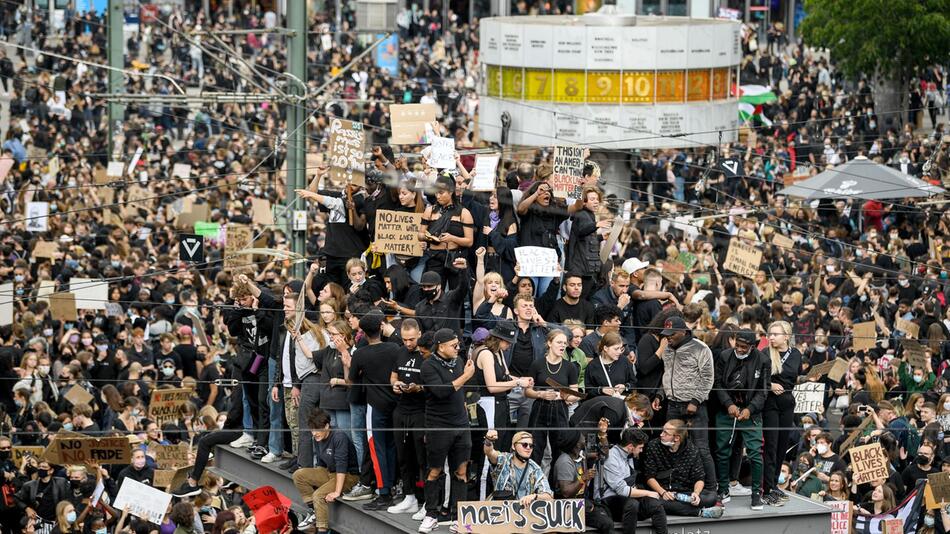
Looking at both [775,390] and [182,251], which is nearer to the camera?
[775,390]

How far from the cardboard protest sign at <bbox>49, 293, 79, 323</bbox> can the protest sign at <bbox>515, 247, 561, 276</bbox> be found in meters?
8.49

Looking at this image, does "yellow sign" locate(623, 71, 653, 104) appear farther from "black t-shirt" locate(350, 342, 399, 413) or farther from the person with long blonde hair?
"black t-shirt" locate(350, 342, 399, 413)

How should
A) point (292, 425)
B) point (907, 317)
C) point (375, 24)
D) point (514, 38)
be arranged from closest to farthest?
point (292, 425) → point (907, 317) → point (514, 38) → point (375, 24)

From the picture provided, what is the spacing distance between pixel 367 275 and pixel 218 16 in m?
48.0

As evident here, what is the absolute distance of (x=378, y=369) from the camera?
16750 mm

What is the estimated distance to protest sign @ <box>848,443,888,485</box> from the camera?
18906 mm

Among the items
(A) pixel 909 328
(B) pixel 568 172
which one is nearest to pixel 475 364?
(B) pixel 568 172

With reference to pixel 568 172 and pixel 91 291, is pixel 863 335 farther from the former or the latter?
pixel 91 291

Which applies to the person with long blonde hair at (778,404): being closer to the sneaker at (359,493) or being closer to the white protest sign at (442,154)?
the sneaker at (359,493)

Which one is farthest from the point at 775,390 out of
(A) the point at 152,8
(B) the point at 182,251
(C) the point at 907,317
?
(A) the point at 152,8

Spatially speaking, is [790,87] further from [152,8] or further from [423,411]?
[423,411]

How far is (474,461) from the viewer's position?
16875 mm

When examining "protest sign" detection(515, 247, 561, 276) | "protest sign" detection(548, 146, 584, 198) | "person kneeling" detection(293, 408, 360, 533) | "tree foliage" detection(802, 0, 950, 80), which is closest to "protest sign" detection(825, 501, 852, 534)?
"protest sign" detection(515, 247, 561, 276)

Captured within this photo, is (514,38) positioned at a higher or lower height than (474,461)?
higher
